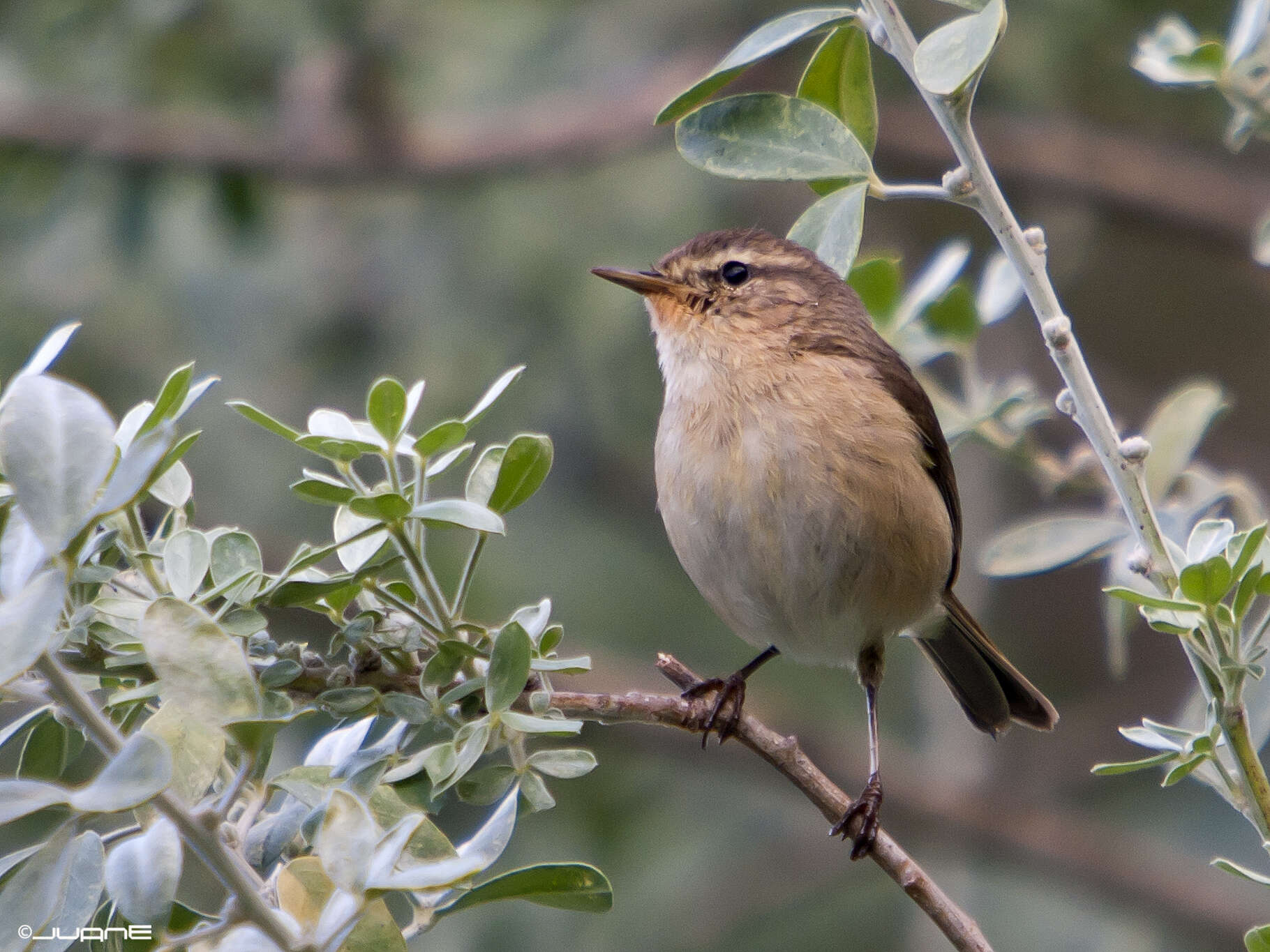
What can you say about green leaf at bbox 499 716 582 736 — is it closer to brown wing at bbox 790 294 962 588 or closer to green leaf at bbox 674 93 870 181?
green leaf at bbox 674 93 870 181

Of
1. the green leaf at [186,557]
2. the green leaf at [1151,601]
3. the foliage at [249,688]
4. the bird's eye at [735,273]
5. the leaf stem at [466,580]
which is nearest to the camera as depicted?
the foliage at [249,688]

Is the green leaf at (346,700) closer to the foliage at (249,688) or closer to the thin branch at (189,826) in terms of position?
the foliage at (249,688)

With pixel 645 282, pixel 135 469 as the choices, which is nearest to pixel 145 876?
pixel 135 469

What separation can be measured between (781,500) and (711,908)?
448 cm

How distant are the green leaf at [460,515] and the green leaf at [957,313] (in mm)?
1670

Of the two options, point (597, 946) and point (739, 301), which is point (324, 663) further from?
point (597, 946)

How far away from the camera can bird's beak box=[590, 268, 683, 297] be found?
3.86 meters

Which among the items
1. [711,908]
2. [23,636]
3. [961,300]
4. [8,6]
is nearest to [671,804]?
[711,908]

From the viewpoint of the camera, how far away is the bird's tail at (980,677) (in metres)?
4.10

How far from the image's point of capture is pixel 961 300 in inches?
125

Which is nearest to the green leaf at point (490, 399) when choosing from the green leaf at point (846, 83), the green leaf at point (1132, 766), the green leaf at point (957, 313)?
the green leaf at point (846, 83)

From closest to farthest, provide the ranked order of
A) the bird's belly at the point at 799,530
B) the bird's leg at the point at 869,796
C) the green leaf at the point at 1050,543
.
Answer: the green leaf at the point at 1050,543 < the bird's leg at the point at 869,796 < the bird's belly at the point at 799,530

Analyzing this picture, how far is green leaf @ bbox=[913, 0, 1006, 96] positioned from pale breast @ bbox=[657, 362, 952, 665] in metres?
1.56

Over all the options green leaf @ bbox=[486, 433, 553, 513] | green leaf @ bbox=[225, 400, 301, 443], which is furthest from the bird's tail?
green leaf @ bbox=[225, 400, 301, 443]
